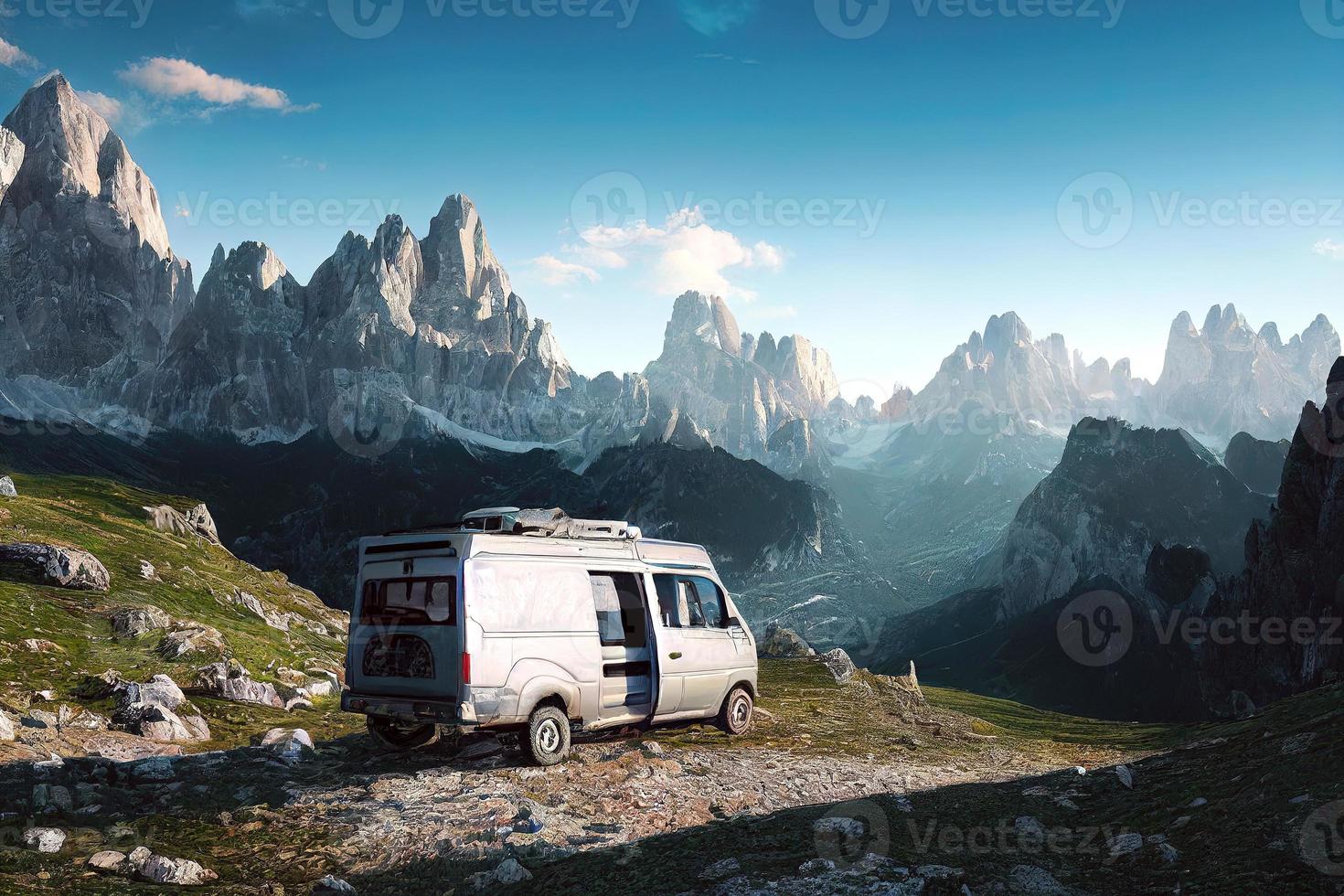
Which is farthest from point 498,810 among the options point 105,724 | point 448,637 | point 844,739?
point 844,739

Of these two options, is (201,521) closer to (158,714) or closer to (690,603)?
(158,714)

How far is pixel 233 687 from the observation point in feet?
65.2

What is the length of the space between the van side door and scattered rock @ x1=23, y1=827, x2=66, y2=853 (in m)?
9.84

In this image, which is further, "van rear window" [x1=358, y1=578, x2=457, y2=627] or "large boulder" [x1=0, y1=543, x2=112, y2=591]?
"large boulder" [x1=0, y1=543, x2=112, y2=591]

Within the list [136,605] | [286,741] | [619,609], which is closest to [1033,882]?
[619,609]

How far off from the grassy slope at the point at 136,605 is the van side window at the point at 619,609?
25.8 feet

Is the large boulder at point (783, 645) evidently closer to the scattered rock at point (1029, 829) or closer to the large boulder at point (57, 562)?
the large boulder at point (57, 562)

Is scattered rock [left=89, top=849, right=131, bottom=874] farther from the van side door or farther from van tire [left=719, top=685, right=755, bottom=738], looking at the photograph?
van tire [left=719, top=685, right=755, bottom=738]

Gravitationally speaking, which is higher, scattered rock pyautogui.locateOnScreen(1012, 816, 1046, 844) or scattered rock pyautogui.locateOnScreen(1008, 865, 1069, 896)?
scattered rock pyautogui.locateOnScreen(1008, 865, 1069, 896)

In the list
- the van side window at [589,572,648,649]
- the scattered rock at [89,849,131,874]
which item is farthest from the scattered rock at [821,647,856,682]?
the scattered rock at [89,849,131,874]

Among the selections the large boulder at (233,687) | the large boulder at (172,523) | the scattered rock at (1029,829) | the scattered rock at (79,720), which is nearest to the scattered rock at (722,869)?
the scattered rock at (1029,829)

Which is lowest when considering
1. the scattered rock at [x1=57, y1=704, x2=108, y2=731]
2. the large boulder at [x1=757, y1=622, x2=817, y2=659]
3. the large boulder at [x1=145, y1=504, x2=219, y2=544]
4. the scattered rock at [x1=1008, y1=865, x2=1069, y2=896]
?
the large boulder at [x1=757, y1=622, x2=817, y2=659]

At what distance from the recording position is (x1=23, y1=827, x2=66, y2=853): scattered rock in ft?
30.0

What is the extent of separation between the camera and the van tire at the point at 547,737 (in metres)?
13.9
